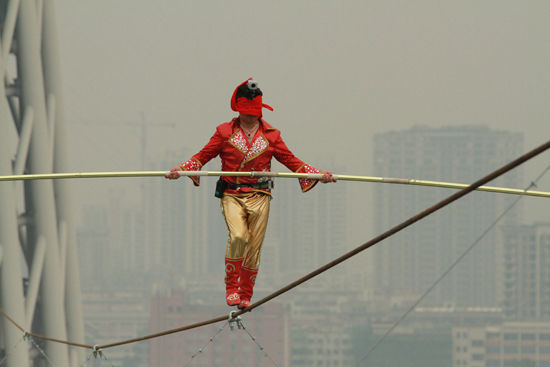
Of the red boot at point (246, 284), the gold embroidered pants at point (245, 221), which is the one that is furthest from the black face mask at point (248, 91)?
the red boot at point (246, 284)

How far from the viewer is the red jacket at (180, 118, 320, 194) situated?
41.0 ft

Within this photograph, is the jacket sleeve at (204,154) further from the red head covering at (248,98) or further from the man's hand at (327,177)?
the man's hand at (327,177)

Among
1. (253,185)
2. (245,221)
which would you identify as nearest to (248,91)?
(253,185)

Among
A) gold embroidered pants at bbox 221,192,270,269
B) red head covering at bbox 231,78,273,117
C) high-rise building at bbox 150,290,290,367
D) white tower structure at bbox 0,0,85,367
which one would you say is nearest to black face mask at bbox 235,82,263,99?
red head covering at bbox 231,78,273,117

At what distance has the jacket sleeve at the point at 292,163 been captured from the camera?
12.6 meters

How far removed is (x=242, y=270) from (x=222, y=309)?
164000mm

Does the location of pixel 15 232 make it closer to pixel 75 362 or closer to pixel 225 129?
pixel 75 362

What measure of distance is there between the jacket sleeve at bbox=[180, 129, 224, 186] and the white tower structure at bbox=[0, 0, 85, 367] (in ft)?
66.2

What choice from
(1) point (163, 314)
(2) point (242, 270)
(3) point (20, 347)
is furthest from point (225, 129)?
(1) point (163, 314)

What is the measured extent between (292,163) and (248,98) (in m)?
0.88

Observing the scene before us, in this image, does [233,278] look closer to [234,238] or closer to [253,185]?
[234,238]

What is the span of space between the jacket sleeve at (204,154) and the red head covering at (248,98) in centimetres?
37

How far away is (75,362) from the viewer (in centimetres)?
4112

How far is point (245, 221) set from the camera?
12.7 m
